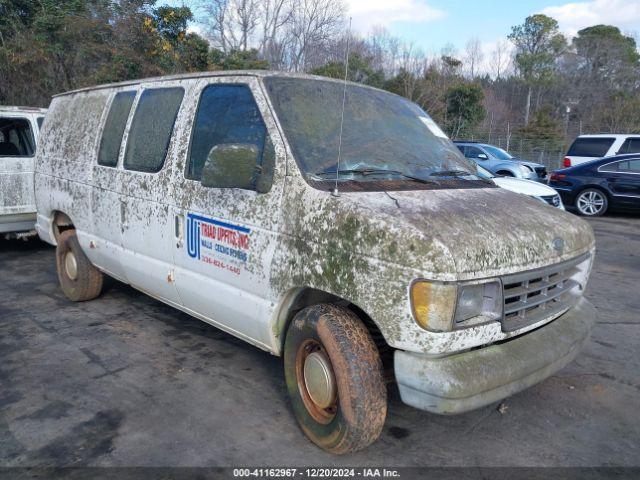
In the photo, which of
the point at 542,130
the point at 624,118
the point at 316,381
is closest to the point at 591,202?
the point at 316,381

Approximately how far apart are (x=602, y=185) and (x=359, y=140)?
10.8m

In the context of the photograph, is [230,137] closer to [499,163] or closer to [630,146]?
[630,146]

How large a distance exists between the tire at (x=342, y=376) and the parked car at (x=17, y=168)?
5.93 metres

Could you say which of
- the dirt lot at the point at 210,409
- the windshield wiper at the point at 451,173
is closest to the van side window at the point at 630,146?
the dirt lot at the point at 210,409

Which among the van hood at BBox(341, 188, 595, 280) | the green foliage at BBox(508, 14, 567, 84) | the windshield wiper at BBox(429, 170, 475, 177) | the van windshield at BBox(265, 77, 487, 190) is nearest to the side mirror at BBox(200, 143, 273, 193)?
the van windshield at BBox(265, 77, 487, 190)

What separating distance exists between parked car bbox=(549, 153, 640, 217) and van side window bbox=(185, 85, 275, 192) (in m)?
11.1

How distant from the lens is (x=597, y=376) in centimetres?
397

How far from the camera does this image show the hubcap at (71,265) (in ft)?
17.6

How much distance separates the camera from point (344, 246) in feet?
8.89

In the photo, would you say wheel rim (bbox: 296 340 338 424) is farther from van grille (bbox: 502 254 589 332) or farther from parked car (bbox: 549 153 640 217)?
parked car (bbox: 549 153 640 217)

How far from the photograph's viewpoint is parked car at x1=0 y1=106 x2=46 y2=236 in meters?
7.27

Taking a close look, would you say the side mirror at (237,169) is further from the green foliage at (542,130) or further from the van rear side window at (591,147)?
the green foliage at (542,130)

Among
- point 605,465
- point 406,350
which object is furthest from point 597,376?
point 406,350

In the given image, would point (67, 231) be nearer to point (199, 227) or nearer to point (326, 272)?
point (199, 227)
